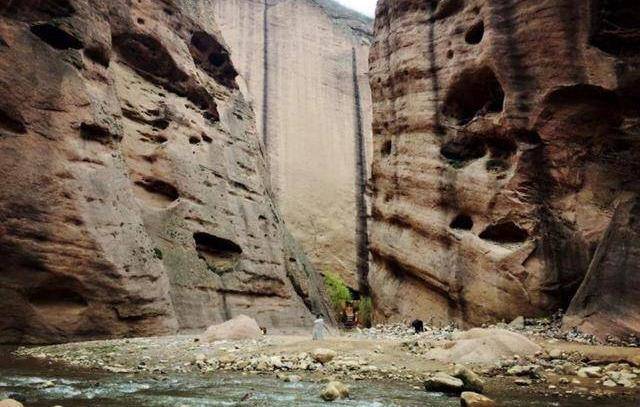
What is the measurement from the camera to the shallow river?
22.4 feet

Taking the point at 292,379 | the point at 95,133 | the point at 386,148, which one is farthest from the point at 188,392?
the point at 386,148

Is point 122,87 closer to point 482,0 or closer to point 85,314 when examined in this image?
point 85,314

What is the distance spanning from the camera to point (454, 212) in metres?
19.4

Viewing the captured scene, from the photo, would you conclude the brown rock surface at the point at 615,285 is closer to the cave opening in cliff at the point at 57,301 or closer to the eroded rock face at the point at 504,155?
the eroded rock face at the point at 504,155

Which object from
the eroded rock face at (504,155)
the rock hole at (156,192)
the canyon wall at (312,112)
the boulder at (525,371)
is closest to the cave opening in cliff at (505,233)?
the eroded rock face at (504,155)

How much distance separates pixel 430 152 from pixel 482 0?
5.93 m

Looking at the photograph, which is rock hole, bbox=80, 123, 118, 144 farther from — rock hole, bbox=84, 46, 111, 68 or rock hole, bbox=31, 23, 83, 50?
rock hole, bbox=31, 23, 83, 50

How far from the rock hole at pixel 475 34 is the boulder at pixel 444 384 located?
1578 cm

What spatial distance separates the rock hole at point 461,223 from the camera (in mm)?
19188

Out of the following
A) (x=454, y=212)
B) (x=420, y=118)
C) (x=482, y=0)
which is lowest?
(x=454, y=212)

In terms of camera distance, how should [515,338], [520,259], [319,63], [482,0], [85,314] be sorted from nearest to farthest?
1. [515,338]
2. [85,314]
3. [520,259]
4. [482,0]
5. [319,63]

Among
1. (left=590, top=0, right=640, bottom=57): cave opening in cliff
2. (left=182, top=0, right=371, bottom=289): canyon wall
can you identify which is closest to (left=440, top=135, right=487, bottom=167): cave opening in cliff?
(left=590, top=0, right=640, bottom=57): cave opening in cliff

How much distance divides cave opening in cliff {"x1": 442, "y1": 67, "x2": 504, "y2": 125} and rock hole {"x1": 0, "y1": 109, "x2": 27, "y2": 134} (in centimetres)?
1478

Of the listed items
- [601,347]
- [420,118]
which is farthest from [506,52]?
[601,347]
